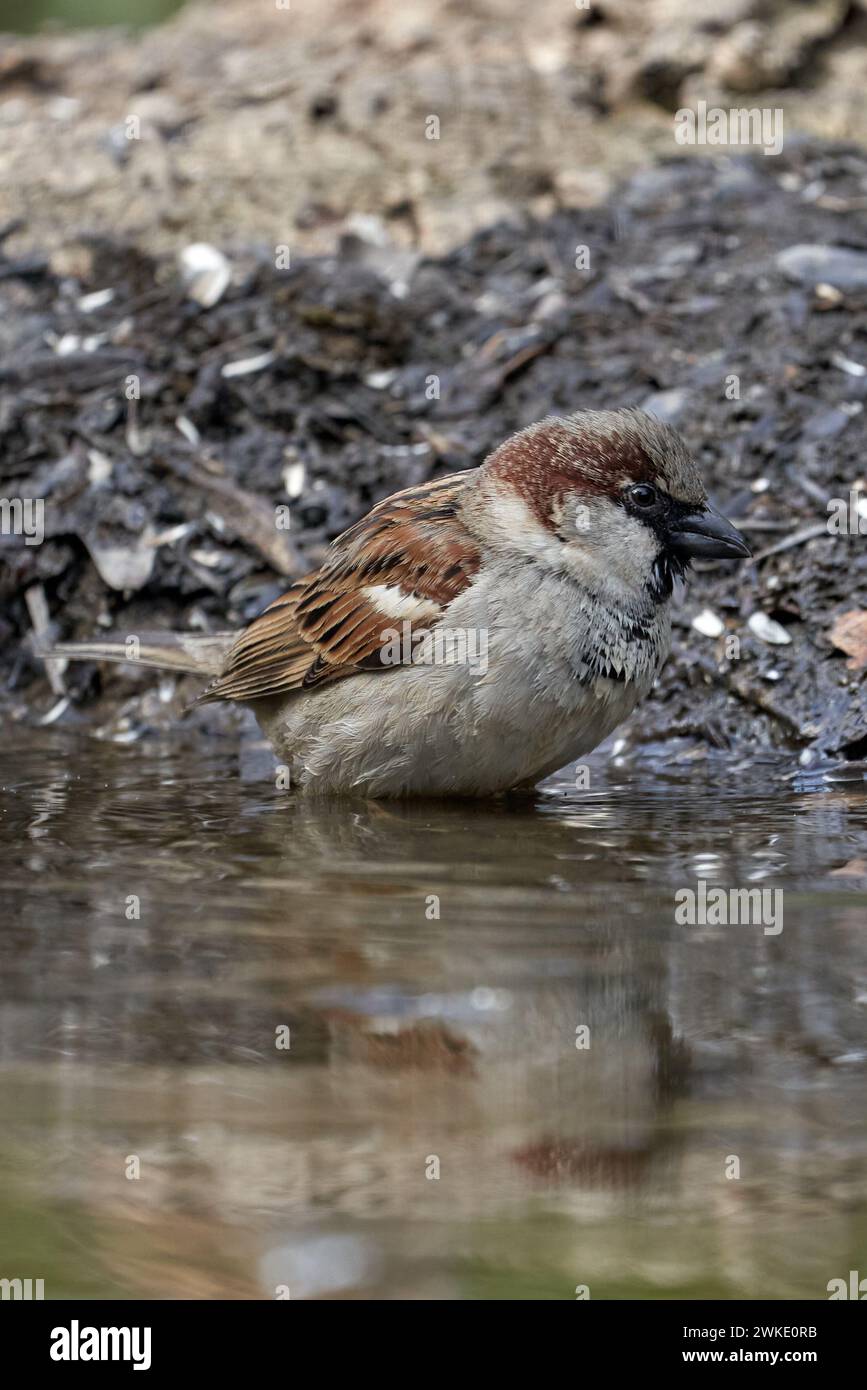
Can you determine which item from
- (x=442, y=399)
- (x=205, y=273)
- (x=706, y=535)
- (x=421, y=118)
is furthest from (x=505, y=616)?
(x=421, y=118)

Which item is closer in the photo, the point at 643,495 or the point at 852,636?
the point at 643,495

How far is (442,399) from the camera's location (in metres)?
6.93

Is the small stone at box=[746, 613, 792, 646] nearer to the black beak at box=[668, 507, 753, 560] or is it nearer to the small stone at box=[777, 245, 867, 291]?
the black beak at box=[668, 507, 753, 560]

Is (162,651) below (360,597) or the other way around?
below

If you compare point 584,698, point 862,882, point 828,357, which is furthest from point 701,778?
point 828,357

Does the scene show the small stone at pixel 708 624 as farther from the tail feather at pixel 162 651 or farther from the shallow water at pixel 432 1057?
the tail feather at pixel 162 651

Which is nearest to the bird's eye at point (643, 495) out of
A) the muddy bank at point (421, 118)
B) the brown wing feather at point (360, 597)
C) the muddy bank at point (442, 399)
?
the brown wing feather at point (360, 597)

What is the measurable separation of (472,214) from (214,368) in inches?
65.1

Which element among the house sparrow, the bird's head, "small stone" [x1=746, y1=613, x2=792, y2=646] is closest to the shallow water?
the house sparrow

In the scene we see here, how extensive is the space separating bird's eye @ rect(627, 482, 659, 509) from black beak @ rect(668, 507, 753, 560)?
3.3 inches

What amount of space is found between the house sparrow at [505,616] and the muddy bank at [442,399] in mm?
947

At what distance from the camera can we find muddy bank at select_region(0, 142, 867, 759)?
5699 millimetres

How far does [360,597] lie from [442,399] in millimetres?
2197

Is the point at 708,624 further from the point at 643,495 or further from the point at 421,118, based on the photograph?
the point at 421,118
